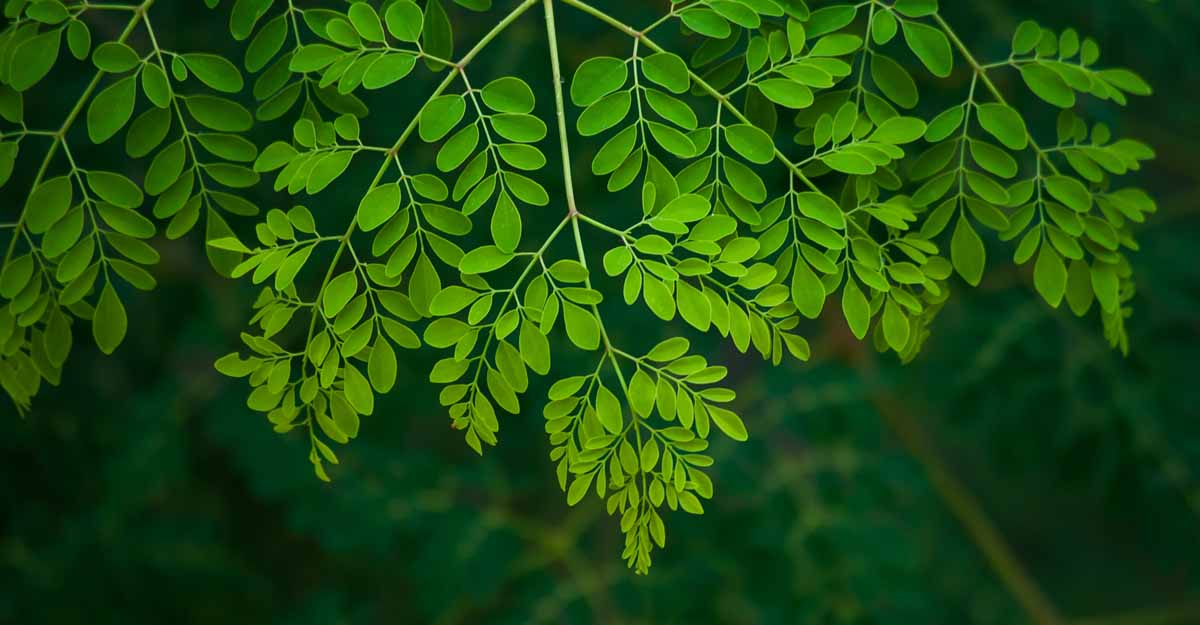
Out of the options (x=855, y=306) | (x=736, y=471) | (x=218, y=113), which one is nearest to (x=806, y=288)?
(x=855, y=306)

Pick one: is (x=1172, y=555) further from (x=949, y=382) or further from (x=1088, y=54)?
(x=1088, y=54)

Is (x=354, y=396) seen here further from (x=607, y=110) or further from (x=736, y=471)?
(x=736, y=471)

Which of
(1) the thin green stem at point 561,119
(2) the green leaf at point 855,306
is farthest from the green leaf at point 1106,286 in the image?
(1) the thin green stem at point 561,119

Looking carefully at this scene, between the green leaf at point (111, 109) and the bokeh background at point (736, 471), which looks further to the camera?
the bokeh background at point (736, 471)

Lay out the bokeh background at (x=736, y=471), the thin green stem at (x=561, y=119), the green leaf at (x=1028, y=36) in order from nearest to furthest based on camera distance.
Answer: the thin green stem at (x=561, y=119)
the green leaf at (x=1028, y=36)
the bokeh background at (x=736, y=471)

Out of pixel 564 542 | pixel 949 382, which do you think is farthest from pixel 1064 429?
pixel 564 542

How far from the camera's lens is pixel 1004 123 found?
1.41 feet

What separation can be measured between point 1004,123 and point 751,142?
11cm

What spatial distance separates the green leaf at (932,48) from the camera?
0.43m

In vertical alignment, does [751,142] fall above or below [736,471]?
above

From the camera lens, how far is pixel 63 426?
3.70 feet

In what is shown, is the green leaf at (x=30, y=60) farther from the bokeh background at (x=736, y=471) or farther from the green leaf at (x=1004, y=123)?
the bokeh background at (x=736, y=471)

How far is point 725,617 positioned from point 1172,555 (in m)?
0.43

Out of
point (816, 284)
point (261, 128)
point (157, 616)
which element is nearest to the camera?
point (816, 284)
